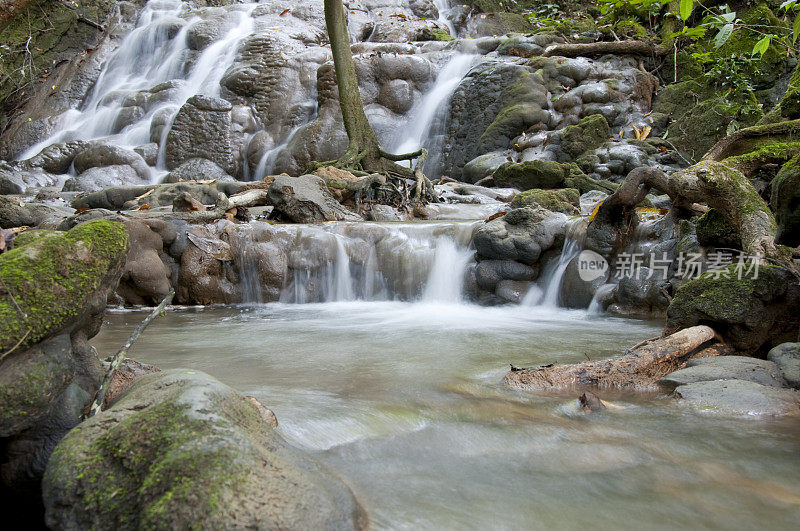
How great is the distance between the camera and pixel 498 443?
2.32 metres

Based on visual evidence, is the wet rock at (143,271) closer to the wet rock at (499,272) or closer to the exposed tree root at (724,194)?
the wet rock at (499,272)

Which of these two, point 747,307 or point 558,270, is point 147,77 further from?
point 747,307

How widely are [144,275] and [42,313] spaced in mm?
5129

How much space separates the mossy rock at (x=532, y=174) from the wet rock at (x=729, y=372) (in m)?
8.24

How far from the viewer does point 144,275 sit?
6.55 metres

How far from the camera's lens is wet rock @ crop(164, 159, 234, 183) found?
44.4ft

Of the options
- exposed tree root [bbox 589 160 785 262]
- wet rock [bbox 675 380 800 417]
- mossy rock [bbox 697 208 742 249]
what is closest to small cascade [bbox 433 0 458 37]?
exposed tree root [bbox 589 160 785 262]

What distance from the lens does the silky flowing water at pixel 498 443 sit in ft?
5.86

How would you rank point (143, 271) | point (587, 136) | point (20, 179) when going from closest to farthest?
1. point (143, 271)
2. point (587, 136)
3. point (20, 179)

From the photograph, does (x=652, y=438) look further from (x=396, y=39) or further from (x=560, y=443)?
(x=396, y=39)

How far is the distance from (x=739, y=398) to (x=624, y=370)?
0.60 meters

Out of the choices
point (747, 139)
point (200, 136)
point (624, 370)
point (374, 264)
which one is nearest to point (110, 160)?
point (200, 136)

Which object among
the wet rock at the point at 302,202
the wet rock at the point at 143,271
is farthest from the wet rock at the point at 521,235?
the wet rock at the point at 143,271

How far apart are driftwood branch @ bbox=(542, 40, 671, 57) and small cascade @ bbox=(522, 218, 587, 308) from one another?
10.8 meters
